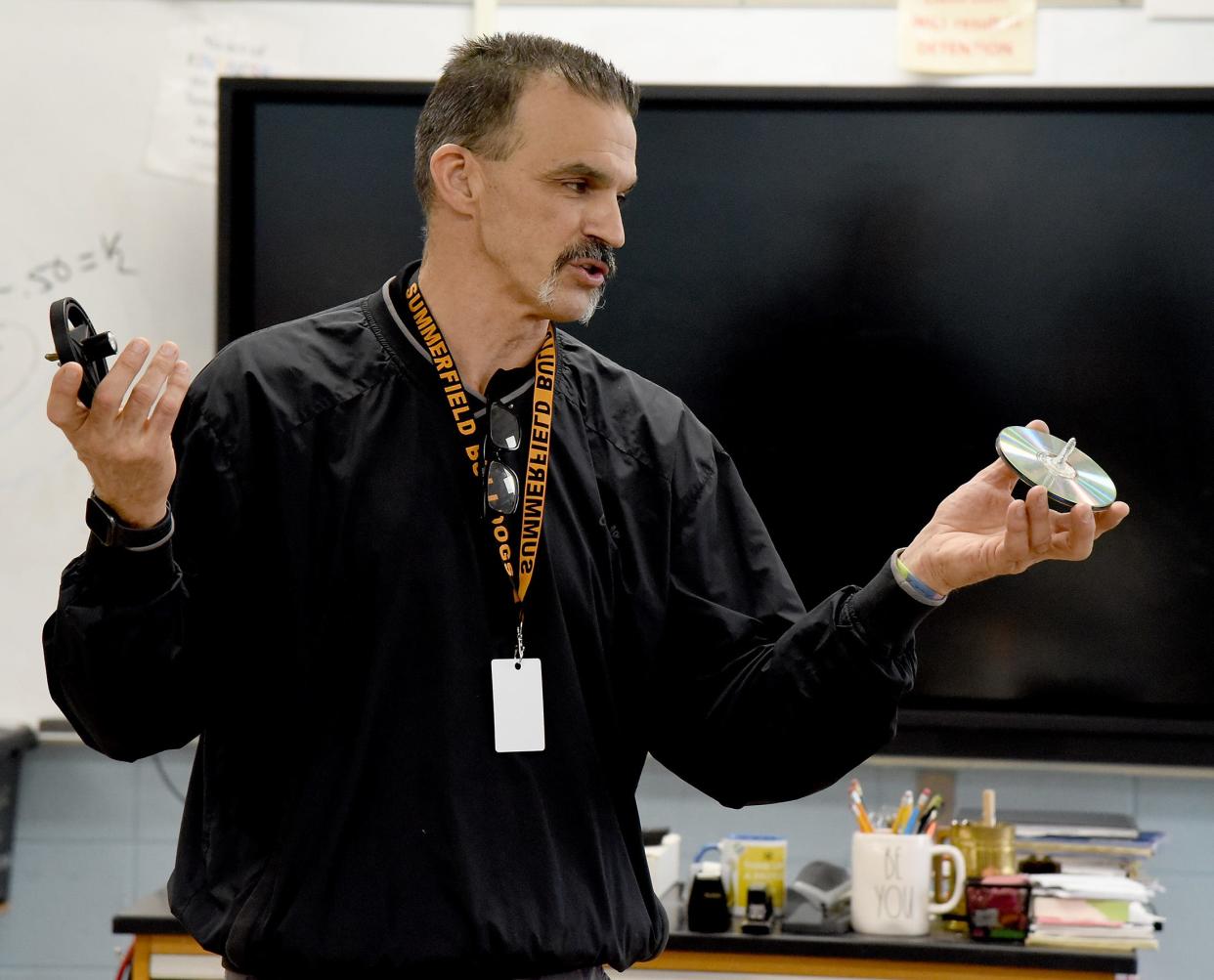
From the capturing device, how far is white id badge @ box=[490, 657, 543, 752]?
4.66 ft

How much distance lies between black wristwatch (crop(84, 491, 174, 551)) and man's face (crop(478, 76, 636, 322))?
48 cm

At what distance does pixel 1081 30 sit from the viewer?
9.52ft

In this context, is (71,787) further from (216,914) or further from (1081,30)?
(1081,30)

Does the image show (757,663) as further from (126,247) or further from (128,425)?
(126,247)

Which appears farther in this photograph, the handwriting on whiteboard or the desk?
the handwriting on whiteboard

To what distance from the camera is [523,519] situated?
1519 mm

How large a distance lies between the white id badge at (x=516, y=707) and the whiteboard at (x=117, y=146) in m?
1.75

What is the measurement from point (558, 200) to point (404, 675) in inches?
20.8

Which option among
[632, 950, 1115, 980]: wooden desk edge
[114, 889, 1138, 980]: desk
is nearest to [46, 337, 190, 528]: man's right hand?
[114, 889, 1138, 980]: desk

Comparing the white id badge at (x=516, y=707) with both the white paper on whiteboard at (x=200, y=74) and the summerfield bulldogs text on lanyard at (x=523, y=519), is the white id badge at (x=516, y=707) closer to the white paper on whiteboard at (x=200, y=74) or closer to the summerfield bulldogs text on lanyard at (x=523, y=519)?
the summerfield bulldogs text on lanyard at (x=523, y=519)

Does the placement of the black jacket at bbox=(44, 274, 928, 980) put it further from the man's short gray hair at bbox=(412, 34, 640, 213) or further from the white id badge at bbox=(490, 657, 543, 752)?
the man's short gray hair at bbox=(412, 34, 640, 213)

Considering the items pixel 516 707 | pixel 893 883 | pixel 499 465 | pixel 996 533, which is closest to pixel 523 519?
pixel 499 465

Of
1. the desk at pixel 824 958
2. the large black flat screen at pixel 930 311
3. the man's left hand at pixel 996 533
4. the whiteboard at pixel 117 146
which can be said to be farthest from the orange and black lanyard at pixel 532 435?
the whiteboard at pixel 117 146

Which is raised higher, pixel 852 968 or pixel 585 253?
pixel 585 253
